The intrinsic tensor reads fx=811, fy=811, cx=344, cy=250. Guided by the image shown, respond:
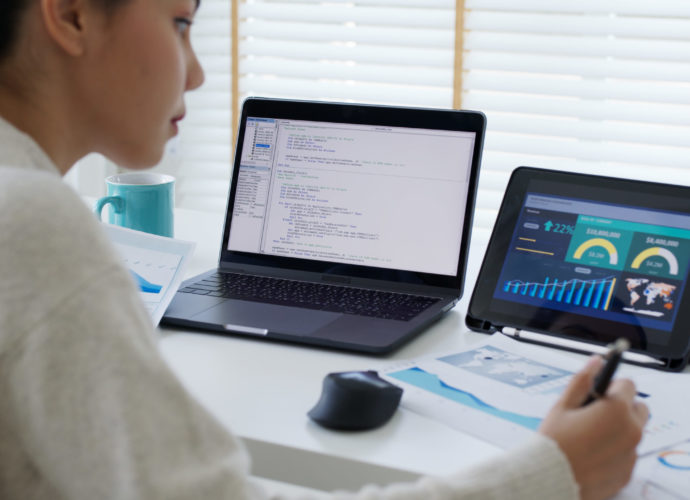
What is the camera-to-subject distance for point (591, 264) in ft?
3.41

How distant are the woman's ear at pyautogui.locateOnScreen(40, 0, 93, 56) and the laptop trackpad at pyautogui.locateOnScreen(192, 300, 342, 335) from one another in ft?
1.59

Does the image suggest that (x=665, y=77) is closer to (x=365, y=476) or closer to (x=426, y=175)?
(x=426, y=175)

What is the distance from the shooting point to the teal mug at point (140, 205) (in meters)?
1.36

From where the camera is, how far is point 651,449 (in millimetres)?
758

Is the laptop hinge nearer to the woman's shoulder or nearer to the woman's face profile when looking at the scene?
the woman's face profile

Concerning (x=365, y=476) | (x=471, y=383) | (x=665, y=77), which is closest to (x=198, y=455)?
(x=365, y=476)

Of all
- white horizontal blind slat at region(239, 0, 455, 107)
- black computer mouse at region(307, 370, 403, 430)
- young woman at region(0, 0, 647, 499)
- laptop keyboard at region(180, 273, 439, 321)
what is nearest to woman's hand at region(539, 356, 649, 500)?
young woman at region(0, 0, 647, 499)

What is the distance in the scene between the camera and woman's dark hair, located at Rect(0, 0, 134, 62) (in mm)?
636

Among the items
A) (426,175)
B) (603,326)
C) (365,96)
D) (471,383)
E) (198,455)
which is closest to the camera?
(198,455)

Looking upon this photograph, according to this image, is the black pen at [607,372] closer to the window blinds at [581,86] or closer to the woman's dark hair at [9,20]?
the woman's dark hair at [9,20]

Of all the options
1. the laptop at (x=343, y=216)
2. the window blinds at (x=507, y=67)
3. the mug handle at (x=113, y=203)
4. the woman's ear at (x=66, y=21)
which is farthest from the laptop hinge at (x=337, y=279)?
the window blinds at (x=507, y=67)

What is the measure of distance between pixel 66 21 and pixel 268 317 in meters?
0.53

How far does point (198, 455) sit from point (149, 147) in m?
0.32

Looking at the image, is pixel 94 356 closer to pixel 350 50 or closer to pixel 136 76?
pixel 136 76
